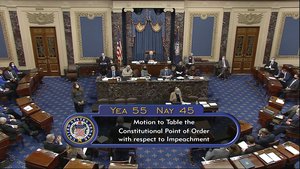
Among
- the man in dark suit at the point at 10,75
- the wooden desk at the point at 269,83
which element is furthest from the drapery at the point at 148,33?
the man in dark suit at the point at 10,75

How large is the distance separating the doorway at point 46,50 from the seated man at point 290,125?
10884mm

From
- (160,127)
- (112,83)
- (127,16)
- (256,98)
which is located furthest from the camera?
(127,16)

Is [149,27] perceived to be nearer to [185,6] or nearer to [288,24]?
[185,6]

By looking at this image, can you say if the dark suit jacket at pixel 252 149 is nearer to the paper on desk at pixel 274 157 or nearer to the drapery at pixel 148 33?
the paper on desk at pixel 274 157

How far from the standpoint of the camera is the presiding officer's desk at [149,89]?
12477 mm

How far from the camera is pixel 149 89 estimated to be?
12695 millimetres

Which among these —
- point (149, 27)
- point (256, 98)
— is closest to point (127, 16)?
point (149, 27)

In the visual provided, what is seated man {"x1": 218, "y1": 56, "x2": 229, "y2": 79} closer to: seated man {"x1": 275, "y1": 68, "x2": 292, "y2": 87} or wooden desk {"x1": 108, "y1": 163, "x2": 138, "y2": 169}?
seated man {"x1": 275, "y1": 68, "x2": 292, "y2": 87}

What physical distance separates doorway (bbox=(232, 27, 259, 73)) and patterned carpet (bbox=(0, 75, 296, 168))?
0.58 m

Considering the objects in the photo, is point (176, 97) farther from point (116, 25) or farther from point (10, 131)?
point (10, 131)

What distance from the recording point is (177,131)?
403cm

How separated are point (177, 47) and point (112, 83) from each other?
4560mm

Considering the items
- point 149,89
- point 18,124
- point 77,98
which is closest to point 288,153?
point 149,89

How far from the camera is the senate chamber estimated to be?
10.5 meters
